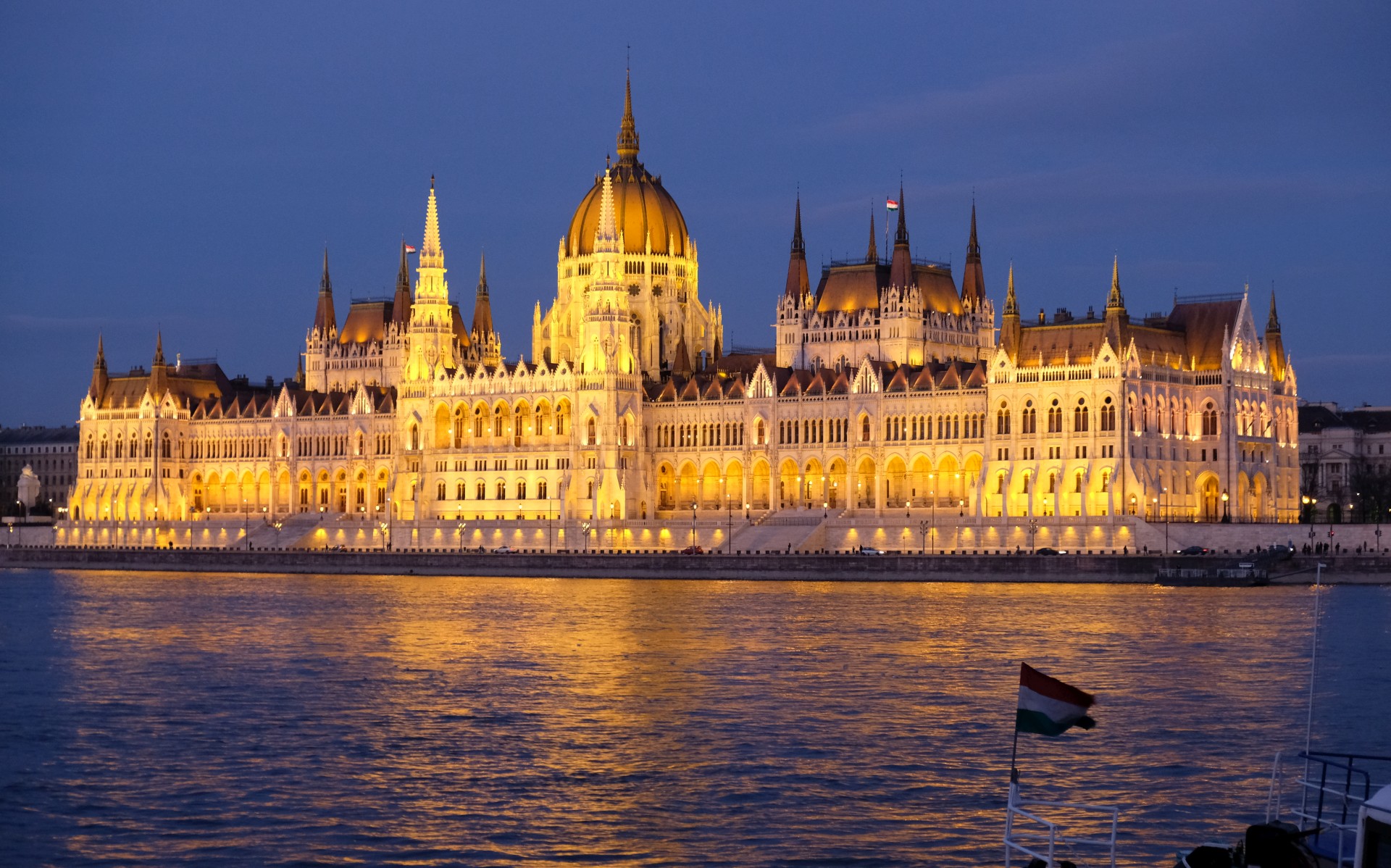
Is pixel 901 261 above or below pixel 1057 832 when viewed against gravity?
above

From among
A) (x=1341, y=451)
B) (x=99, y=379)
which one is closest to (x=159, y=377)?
(x=99, y=379)

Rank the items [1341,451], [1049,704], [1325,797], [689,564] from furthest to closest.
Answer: [1341,451]
[689,564]
[1325,797]
[1049,704]

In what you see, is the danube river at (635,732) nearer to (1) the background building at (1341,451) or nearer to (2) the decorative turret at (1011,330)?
(2) the decorative turret at (1011,330)

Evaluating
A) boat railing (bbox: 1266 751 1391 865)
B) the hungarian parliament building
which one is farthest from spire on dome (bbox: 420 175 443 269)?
boat railing (bbox: 1266 751 1391 865)

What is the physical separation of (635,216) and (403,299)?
25.4 m

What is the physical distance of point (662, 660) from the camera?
62.2m

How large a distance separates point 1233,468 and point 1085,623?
53.6 meters

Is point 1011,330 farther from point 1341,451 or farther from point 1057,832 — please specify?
point 1057,832

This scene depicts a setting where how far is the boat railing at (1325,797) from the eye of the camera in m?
25.0

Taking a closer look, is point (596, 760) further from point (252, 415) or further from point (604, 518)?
point (252, 415)

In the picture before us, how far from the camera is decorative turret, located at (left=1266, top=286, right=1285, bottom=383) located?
13712cm

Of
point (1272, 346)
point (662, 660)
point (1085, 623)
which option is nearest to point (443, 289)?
point (1272, 346)

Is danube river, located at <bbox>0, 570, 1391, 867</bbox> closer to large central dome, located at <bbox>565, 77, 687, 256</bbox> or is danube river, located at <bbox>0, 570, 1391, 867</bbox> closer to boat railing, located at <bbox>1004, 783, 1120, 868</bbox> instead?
boat railing, located at <bbox>1004, 783, 1120, 868</bbox>

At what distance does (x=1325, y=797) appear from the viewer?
111 feet
